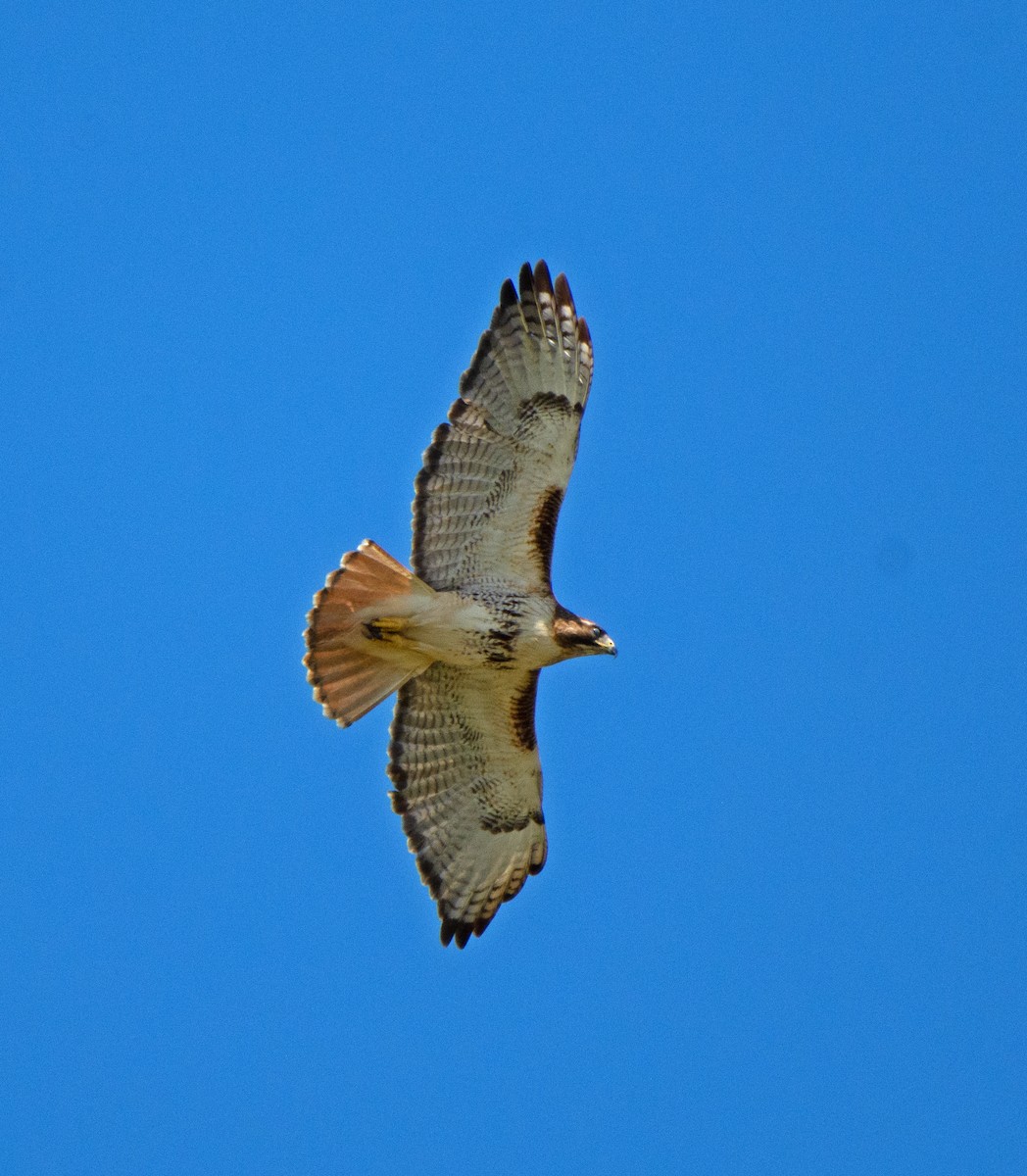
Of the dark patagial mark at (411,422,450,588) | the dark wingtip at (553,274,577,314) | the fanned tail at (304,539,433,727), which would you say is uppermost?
the dark wingtip at (553,274,577,314)

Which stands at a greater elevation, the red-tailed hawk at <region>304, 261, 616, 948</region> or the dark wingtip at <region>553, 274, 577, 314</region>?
the dark wingtip at <region>553, 274, 577, 314</region>

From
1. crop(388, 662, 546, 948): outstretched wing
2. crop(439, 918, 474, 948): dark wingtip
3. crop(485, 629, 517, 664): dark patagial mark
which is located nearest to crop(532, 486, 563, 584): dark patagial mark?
crop(485, 629, 517, 664): dark patagial mark

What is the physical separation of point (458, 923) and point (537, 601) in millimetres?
1926

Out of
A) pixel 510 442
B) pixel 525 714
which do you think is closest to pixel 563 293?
pixel 510 442

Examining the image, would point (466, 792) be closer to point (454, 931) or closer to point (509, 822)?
point (509, 822)

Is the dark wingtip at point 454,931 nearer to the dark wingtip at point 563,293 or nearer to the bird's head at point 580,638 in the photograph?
the bird's head at point 580,638

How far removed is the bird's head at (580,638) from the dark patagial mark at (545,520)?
1.21 ft

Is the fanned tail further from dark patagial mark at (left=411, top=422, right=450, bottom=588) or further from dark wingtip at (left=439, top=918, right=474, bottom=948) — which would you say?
dark wingtip at (left=439, top=918, right=474, bottom=948)

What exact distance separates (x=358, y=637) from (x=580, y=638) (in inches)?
45.3

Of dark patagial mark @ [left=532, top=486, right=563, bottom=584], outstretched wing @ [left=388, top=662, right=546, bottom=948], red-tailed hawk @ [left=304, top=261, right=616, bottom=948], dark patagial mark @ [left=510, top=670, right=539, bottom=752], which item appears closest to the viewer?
red-tailed hawk @ [left=304, top=261, right=616, bottom=948]

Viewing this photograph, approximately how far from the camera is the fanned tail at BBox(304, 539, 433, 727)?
10.4 meters

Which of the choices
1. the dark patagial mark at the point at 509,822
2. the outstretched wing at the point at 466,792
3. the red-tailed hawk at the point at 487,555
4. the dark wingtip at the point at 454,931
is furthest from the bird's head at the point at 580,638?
the dark wingtip at the point at 454,931

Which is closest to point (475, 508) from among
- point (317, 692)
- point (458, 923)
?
point (317, 692)

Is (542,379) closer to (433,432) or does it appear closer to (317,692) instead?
(433,432)
